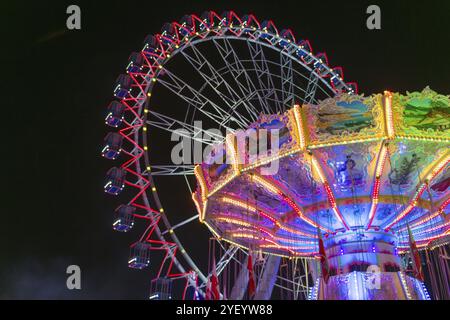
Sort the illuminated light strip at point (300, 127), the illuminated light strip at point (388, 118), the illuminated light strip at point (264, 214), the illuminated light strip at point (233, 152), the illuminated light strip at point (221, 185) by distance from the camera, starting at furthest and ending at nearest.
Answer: the illuminated light strip at point (264, 214)
the illuminated light strip at point (221, 185)
the illuminated light strip at point (233, 152)
the illuminated light strip at point (300, 127)
the illuminated light strip at point (388, 118)

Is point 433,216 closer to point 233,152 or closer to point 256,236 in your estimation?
point 256,236

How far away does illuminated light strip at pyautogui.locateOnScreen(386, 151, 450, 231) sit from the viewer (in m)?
11.8

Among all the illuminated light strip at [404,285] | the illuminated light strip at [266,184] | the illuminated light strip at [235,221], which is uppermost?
the illuminated light strip at [266,184]

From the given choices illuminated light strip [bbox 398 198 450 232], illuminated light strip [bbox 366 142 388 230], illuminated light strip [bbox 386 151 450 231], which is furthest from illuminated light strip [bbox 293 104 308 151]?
illuminated light strip [bbox 398 198 450 232]

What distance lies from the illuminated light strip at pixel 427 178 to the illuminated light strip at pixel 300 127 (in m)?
3.27

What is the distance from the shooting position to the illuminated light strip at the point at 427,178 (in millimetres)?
11836

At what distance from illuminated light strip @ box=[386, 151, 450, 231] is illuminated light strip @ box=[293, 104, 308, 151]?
327 centimetres

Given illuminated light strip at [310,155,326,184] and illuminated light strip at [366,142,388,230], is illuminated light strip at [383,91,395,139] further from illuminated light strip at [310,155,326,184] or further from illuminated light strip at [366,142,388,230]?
illuminated light strip at [310,155,326,184]

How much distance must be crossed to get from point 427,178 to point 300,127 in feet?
11.8

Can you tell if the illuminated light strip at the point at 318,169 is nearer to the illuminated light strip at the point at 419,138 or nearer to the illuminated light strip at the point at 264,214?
the illuminated light strip at the point at 419,138

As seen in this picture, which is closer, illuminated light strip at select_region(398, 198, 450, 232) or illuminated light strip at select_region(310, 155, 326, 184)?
illuminated light strip at select_region(310, 155, 326, 184)

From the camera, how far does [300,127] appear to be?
1127 cm

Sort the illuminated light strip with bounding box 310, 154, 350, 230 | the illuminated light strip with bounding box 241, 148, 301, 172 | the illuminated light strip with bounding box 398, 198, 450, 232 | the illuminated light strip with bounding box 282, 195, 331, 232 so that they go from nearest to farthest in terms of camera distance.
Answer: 1. the illuminated light strip with bounding box 241, 148, 301, 172
2. the illuminated light strip with bounding box 310, 154, 350, 230
3. the illuminated light strip with bounding box 282, 195, 331, 232
4. the illuminated light strip with bounding box 398, 198, 450, 232

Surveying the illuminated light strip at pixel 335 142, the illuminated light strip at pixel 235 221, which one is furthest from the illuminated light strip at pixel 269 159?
the illuminated light strip at pixel 235 221
